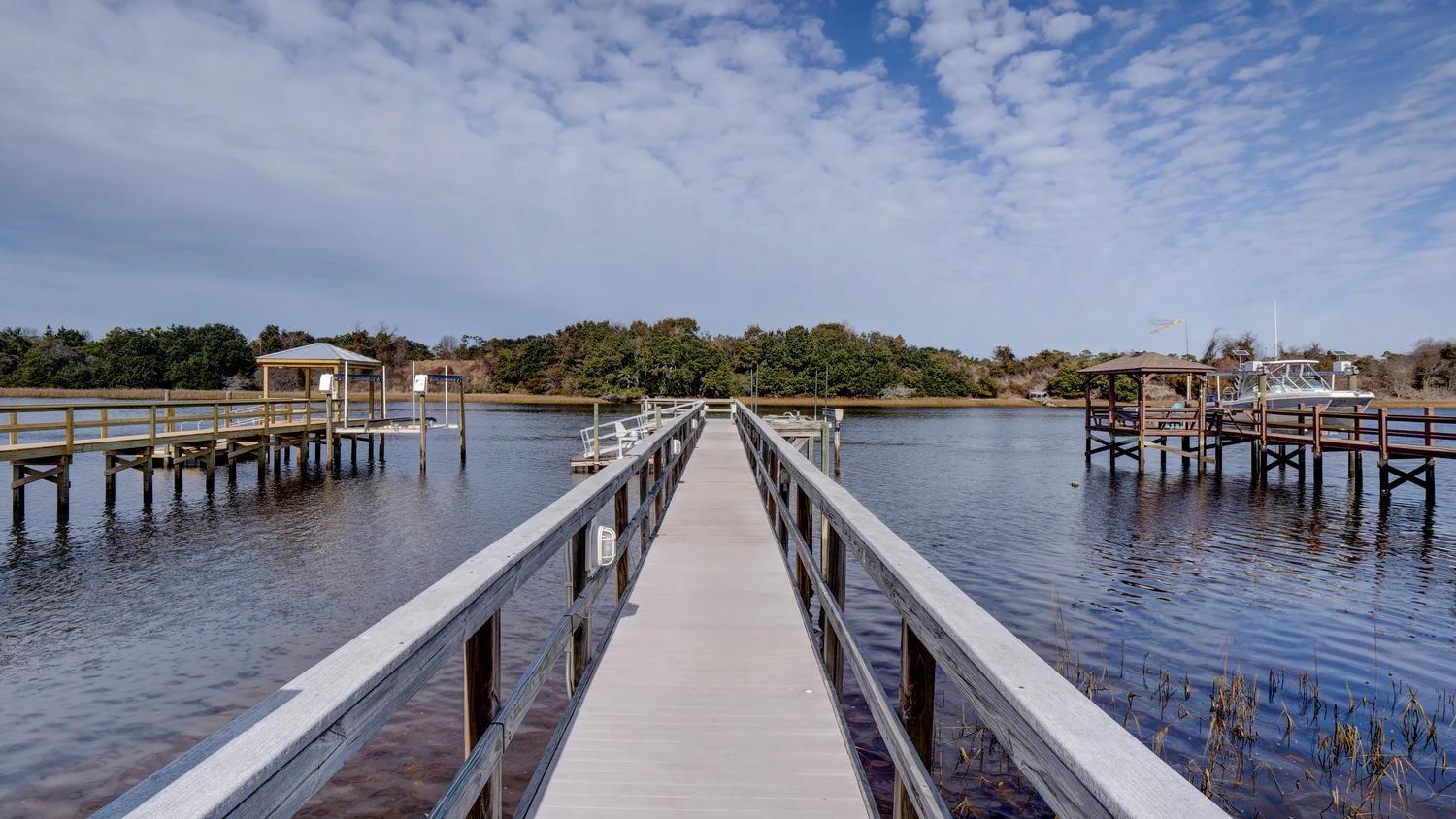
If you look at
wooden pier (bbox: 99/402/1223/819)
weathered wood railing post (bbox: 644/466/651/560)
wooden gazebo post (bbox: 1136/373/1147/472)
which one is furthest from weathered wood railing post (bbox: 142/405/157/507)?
wooden gazebo post (bbox: 1136/373/1147/472)

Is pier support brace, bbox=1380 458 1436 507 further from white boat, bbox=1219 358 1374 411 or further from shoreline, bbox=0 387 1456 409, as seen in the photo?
shoreline, bbox=0 387 1456 409

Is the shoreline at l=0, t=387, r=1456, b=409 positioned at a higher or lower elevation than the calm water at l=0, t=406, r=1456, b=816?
higher

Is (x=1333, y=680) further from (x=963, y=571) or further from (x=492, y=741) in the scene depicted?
(x=492, y=741)

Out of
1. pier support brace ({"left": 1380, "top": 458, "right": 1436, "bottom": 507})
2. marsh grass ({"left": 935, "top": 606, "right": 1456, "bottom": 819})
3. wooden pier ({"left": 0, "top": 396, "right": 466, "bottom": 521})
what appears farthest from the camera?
pier support brace ({"left": 1380, "top": 458, "right": 1436, "bottom": 507})

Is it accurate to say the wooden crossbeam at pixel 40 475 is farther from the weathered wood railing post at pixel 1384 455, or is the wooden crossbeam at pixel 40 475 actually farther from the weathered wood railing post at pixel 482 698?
the weathered wood railing post at pixel 1384 455

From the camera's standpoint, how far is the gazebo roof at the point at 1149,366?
2555 centimetres

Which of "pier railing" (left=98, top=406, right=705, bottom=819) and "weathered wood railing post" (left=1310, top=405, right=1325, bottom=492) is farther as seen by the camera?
"weathered wood railing post" (left=1310, top=405, right=1325, bottom=492)

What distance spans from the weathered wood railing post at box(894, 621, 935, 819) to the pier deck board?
437mm

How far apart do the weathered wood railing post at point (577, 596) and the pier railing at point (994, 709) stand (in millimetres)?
1191

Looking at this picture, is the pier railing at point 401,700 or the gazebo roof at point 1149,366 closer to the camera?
the pier railing at point 401,700

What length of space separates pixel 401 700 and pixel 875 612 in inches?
313

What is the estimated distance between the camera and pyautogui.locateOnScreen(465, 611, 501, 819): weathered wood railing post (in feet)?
7.36

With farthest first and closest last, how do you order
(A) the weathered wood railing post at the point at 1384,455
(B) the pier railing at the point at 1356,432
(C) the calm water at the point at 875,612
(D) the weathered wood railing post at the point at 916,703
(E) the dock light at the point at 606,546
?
(A) the weathered wood railing post at the point at 1384,455
(B) the pier railing at the point at 1356,432
(C) the calm water at the point at 875,612
(E) the dock light at the point at 606,546
(D) the weathered wood railing post at the point at 916,703

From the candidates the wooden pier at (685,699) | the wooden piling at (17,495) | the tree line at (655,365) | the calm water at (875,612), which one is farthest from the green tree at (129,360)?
the wooden pier at (685,699)
